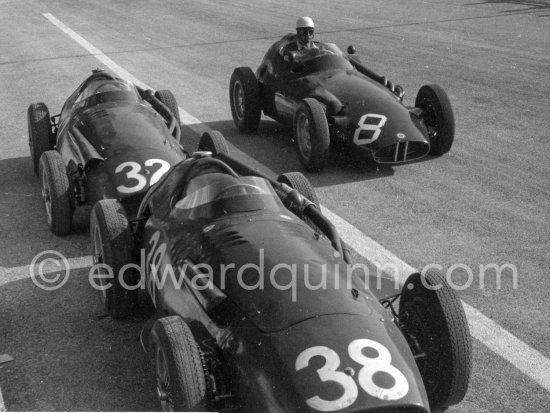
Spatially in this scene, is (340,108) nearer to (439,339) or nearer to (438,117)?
(438,117)

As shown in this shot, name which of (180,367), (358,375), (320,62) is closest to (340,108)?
(320,62)

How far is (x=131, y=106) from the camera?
8.54 meters

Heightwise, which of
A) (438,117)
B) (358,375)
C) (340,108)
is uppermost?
(358,375)

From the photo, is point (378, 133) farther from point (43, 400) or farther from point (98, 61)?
point (98, 61)

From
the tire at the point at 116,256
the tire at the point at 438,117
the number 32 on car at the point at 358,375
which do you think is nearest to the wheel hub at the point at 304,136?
the tire at the point at 438,117

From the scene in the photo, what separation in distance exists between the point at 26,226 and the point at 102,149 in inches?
44.3

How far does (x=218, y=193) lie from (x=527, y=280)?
269 centimetres

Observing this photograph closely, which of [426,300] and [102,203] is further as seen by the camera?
[102,203]

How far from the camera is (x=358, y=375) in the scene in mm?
3949

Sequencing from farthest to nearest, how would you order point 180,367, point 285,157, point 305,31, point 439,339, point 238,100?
point 238,100, point 305,31, point 285,157, point 439,339, point 180,367

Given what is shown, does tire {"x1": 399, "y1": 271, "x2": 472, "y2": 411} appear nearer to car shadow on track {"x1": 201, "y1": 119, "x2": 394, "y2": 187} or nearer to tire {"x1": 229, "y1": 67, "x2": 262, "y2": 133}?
car shadow on track {"x1": 201, "y1": 119, "x2": 394, "y2": 187}

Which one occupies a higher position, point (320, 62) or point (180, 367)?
point (320, 62)

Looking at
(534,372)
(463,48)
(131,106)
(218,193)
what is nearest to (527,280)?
(534,372)

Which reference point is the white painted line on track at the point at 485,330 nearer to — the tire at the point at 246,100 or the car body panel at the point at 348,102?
the car body panel at the point at 348,102
